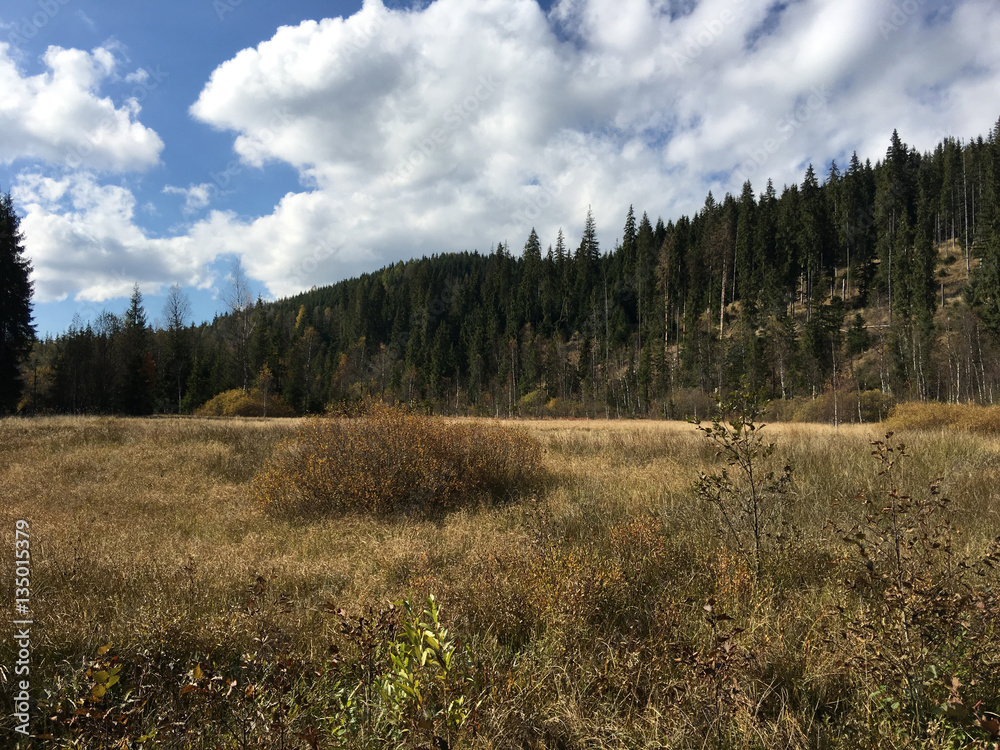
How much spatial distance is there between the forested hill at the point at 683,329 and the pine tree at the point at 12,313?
6.50 meters

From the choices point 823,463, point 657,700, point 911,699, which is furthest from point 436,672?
point 823,463

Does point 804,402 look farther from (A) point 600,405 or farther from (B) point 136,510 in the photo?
(B) point 136,510

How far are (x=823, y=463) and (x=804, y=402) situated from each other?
122 ft

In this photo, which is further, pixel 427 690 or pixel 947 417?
pixel 947 417

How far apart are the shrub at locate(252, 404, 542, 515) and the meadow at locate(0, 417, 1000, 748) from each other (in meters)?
0.63

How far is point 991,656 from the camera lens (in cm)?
299

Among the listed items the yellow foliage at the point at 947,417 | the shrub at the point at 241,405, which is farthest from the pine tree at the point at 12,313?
the yellow foliage at the point at 947,417

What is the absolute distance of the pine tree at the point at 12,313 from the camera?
3269 centimetres

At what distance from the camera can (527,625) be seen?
3.89m

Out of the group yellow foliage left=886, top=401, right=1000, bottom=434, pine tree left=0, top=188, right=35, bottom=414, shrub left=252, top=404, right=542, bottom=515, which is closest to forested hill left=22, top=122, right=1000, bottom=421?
pine tree left=0, top=188, right=35, bottom=414

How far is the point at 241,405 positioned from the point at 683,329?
56.3 m

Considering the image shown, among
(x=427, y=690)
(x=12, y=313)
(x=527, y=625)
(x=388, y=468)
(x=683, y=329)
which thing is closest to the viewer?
(x=427, y=690)

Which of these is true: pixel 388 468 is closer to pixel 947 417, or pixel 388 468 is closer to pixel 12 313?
pixel 947 417

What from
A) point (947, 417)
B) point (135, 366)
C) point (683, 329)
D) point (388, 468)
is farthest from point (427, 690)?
point (683, 329)
